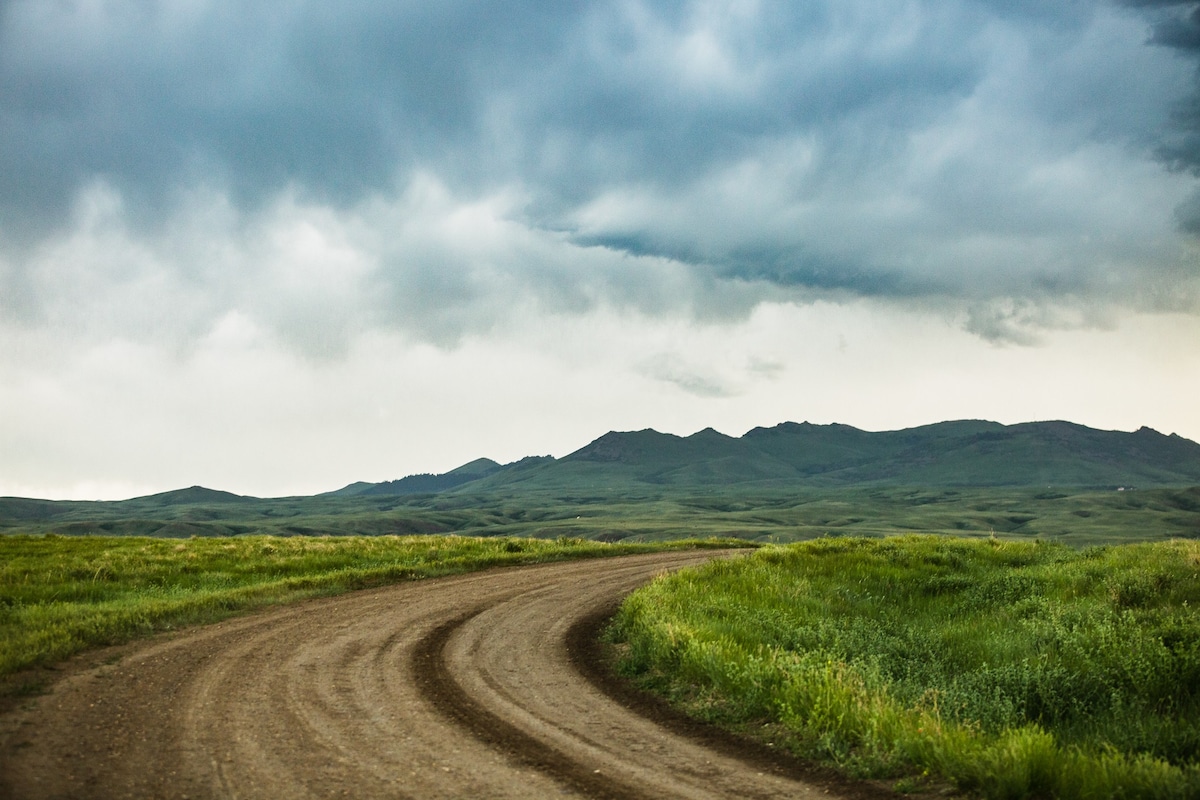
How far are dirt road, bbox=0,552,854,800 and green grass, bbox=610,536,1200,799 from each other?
4.57 feet

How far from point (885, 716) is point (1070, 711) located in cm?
496

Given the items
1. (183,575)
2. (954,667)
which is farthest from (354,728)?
(183,575)

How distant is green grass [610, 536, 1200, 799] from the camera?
30.7 feet

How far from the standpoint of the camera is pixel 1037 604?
70.5 ft

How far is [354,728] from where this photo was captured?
10883mm

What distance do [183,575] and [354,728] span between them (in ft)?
67.8

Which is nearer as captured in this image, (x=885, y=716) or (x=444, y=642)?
(x=885, y=716)

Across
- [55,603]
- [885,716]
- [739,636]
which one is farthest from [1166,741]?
[55,603]

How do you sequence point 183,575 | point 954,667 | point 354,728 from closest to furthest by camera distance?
point 354,728 < point 954,667 < point 183,575

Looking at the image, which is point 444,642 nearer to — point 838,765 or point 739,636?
point 739,636

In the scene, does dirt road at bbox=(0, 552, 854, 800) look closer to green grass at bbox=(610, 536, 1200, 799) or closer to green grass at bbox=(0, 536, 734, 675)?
green grass at bbox=(610, 536, 1200, 799)

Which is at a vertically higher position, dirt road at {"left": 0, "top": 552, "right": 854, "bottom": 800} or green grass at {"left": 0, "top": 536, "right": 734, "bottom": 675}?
green grass at {"left": 0, "top": 536, "right": 734, "bottom": 675}

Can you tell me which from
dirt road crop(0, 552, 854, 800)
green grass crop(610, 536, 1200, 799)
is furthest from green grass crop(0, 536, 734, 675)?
green grass crop(610, 536, 1200, 799)

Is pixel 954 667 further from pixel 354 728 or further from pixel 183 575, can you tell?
pixel 183 575
